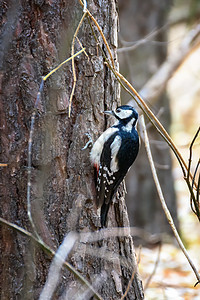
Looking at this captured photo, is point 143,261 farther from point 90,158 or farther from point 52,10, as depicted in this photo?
point 52,10

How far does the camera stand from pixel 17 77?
2.42 meters

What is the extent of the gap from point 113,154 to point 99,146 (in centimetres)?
30

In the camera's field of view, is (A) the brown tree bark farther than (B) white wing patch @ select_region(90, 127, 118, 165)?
No

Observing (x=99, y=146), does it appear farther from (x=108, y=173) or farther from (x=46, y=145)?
(x=46, y=145)

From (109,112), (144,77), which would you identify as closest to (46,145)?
(109,112)

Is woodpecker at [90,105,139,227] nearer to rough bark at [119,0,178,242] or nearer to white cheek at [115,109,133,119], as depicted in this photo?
white cheek at [115,109,133,119]

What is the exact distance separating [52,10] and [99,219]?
1.24m

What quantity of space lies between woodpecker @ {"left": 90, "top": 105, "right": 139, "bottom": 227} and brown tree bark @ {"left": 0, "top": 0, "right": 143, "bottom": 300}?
0.07m

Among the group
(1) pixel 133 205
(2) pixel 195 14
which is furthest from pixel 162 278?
(2) pixel 195 14

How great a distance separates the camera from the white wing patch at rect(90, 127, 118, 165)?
2.68 metres

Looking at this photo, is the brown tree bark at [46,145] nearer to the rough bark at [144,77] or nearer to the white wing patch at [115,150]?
the white wing patch at [115,150]

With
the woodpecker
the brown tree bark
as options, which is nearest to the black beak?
the woodpecker

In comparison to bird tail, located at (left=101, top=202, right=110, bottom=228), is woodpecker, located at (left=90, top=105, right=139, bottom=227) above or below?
above

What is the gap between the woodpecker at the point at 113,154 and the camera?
269 centimetres
